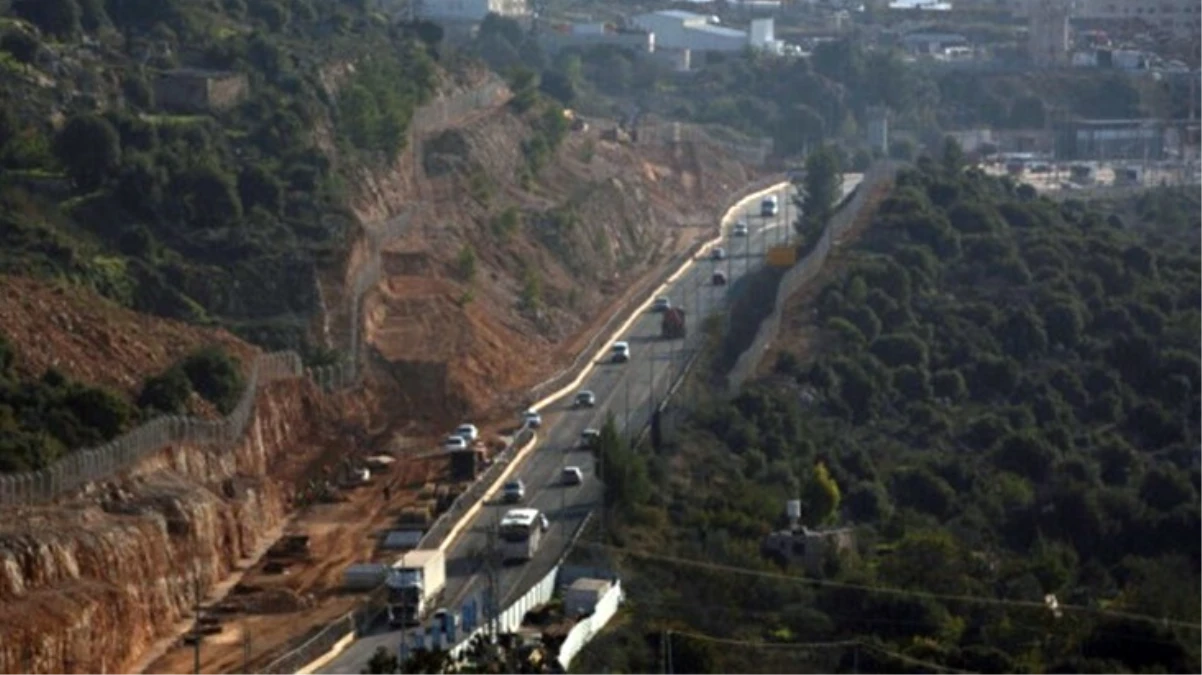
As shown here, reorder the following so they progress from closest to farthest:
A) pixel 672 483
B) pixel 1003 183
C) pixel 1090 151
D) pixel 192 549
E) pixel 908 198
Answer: pixel 192 549
pixel 672 483
pixel 908 198
pixel 1003 183
pixel 1090 151

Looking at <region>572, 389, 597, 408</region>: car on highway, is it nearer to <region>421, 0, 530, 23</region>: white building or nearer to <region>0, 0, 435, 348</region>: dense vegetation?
<region>0, 0, 435, 348</region>: dense vegetation

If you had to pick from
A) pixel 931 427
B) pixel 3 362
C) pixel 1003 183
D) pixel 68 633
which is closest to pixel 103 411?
pixel 3 362

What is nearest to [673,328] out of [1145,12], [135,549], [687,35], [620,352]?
[620,352]

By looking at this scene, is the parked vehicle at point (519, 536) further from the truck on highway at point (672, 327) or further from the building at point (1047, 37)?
the building at point (1047, 37)

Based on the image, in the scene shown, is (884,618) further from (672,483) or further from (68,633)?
(68,633)

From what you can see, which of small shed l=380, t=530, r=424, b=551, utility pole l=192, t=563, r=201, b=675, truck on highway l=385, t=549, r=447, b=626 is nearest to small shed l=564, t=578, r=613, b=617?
truck on highway l=385, t=549, r=447, b=626

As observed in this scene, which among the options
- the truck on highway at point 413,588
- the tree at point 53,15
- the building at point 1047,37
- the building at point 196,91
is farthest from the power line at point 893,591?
→ the building at point 1047,37
